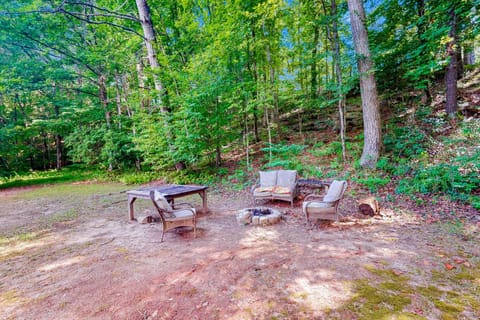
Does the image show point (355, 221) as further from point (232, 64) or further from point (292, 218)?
point (232, 64)

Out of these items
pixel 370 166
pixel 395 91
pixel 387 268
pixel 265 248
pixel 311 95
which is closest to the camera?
pixel 387 268

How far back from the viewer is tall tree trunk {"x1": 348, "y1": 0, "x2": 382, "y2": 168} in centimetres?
589

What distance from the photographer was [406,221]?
391 centimetres

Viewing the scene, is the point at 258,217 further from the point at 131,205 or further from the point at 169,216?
the point at 131,205

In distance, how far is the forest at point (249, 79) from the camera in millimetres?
6027

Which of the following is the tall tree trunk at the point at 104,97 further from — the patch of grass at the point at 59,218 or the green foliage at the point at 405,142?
the green foliage at the point at 405,142

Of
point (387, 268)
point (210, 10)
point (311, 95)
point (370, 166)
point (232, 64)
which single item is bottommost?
point (387, 268)

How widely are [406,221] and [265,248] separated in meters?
2.78

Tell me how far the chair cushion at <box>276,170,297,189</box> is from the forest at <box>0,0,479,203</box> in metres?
1.24

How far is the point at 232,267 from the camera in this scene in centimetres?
265

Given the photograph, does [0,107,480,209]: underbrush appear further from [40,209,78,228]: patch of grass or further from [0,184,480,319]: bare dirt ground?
[40,209,78,228]: patch of grass

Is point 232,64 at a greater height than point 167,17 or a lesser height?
lesser

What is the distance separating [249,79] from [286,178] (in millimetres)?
5086

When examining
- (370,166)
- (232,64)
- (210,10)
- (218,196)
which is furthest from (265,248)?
(210,10)
